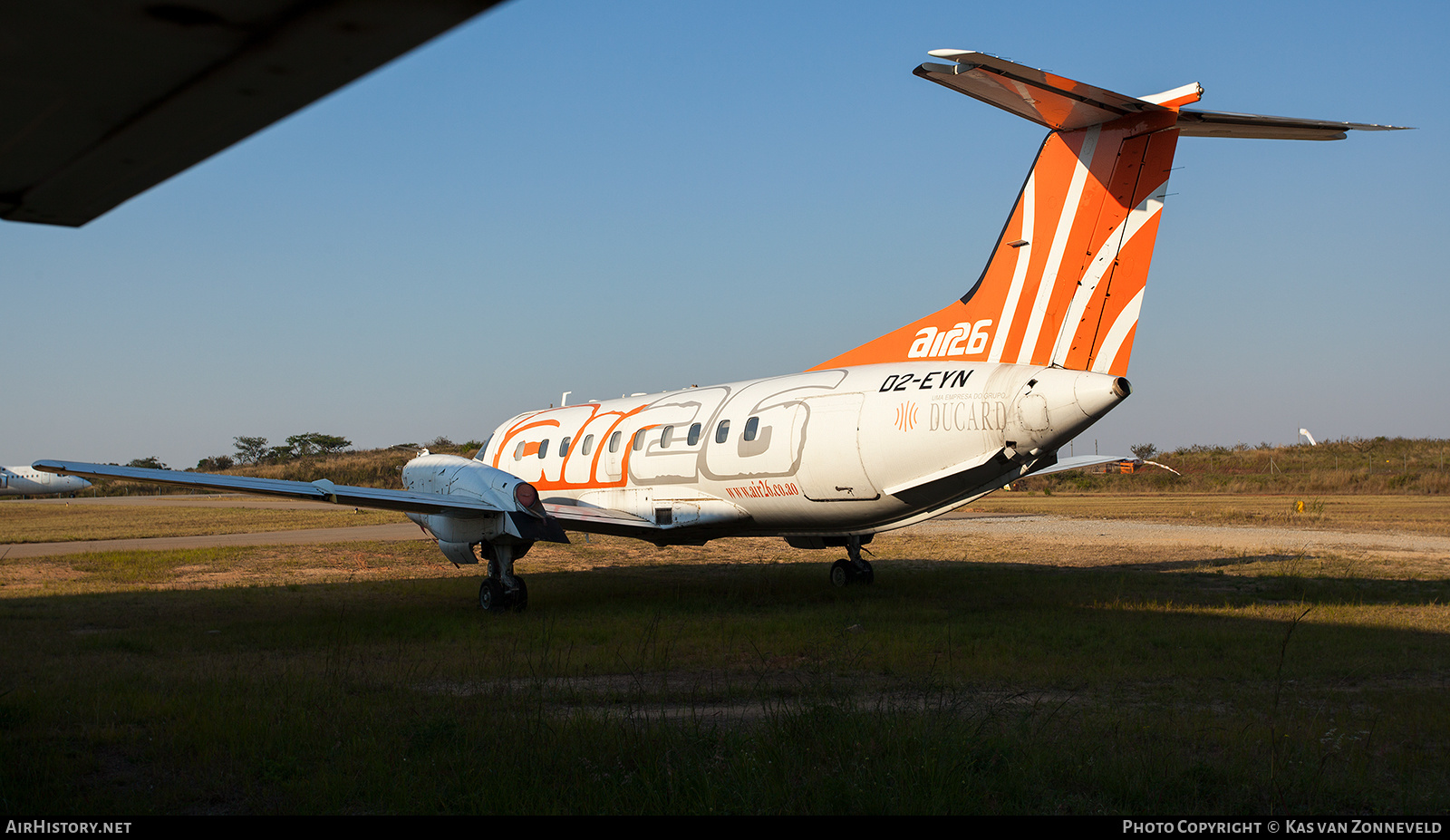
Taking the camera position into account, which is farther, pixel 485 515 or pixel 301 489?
pixel 485 515

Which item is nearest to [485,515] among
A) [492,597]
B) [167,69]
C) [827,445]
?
[492,597]

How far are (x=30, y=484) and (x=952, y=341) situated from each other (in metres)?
66.2

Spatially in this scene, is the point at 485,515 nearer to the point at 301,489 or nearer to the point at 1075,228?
the point at 301,489

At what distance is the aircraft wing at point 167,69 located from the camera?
69.3 inches

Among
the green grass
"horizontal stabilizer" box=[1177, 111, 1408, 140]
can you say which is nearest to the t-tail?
"horizontal stabilizer" box=[1177, 111, 1408, 140]

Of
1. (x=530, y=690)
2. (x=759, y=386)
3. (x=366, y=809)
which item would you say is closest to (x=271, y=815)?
(x=366, y=809)

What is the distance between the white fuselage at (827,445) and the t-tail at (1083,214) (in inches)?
22.6

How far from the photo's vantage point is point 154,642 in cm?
934

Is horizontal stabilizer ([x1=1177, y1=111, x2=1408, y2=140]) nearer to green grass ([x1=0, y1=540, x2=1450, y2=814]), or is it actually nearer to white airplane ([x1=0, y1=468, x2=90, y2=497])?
green grass ([x1=0, y1=540, x2=1450, y2=814])

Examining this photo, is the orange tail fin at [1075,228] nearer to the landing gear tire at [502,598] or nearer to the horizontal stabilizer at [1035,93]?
the horizontal stabilizer at [1035,93]

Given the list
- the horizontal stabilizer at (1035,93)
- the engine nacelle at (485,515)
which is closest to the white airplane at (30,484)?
the engine nacelle at (485,515)

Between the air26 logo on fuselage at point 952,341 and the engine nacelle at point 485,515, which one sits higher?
the air26 logo on fuselage at point 952,341

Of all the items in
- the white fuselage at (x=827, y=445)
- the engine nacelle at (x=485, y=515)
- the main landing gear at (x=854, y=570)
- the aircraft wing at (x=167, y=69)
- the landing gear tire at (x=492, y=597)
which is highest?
the aircraft wing at (x=167, y=69)

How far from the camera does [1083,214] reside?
10.1m
